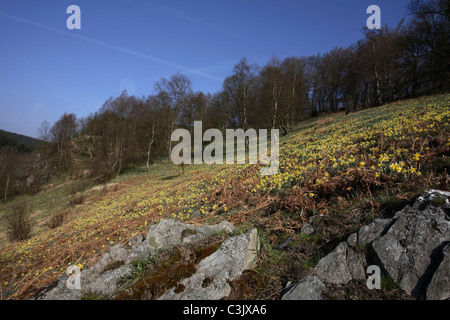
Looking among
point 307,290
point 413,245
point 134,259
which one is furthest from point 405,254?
point 134,259

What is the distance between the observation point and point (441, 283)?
171cm

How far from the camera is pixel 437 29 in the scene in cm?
2602

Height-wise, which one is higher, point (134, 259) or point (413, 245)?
point (413, 245)

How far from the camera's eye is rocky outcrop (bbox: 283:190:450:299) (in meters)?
1.81

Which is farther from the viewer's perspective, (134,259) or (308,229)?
(308,229)

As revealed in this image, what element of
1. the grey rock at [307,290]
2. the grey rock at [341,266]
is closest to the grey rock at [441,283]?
the grey rock at [341,266]

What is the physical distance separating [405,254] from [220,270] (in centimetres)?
194

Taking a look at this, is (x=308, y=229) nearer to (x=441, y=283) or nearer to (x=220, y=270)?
(x=441, y=283)

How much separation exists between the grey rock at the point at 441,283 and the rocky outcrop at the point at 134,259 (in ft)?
5.52

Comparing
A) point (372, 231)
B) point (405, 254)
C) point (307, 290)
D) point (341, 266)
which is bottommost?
point (307, 290)

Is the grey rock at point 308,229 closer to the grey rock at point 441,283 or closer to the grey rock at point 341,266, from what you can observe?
the grey rock at point 341,266

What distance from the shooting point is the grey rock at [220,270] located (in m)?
2.06

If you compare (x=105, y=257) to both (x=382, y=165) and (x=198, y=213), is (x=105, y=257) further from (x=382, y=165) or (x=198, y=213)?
(x=382, y=165)
